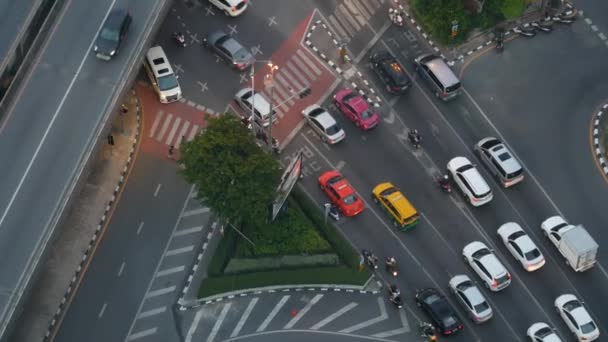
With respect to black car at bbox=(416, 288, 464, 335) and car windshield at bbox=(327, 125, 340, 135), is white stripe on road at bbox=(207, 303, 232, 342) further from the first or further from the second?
car windshield at bbox=(327, 125, 340, 135)

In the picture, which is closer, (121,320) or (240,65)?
(121,320)

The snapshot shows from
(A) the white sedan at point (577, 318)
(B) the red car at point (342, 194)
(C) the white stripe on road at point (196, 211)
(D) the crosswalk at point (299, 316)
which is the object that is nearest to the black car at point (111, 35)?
(C) the white stripe on road at point (196, 211)

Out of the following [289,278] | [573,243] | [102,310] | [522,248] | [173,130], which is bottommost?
[573,243]

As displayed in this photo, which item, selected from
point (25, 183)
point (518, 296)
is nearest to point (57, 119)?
point (25, 183)

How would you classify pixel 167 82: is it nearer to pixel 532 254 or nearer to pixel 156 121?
pixel 156 121

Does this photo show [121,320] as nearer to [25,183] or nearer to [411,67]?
[25,183]

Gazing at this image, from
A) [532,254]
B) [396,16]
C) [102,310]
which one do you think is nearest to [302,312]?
[102,310]
